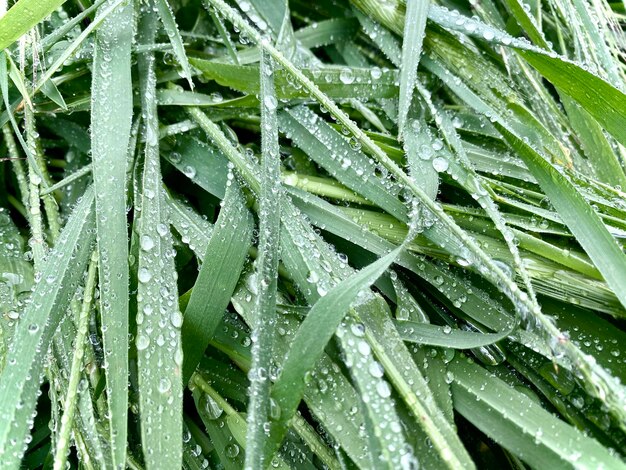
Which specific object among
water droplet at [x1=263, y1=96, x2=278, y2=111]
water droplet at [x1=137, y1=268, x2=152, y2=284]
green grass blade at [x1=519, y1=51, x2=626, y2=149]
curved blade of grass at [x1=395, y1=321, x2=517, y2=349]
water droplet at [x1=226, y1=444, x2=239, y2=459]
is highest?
green grass blade at [x1=519, y1=51, x2=626, y2=149]

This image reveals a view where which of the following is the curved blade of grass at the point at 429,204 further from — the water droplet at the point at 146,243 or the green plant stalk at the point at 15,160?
the green plant stalk at the point at 15,160

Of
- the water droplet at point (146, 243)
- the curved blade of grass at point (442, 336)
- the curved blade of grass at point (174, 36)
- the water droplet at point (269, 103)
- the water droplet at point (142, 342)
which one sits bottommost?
the water droplet at point (142, 342)

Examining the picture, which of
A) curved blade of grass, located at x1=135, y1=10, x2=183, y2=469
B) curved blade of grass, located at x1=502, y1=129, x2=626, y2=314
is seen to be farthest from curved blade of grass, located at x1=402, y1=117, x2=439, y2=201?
curved blade of grass, located at x1=135, y1=10, x2=183, y2=469

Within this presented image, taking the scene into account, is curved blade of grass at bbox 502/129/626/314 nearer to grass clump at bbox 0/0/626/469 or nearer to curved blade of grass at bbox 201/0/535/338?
grass clump at bbox 0/0/626/469

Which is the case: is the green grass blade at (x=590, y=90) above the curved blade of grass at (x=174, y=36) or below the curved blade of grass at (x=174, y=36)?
below

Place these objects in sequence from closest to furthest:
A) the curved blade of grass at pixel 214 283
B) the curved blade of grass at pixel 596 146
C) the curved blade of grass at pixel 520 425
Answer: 1. the curved blade of grass at pixel 520 425
2. the curved blade of grass at pixel 214 283
3. the curved blade of grass at pixel 596 146

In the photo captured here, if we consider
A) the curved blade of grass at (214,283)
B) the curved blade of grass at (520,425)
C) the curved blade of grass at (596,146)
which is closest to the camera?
the curved blade of grass at (520,425)

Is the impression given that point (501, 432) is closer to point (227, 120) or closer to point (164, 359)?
point (164, 359)

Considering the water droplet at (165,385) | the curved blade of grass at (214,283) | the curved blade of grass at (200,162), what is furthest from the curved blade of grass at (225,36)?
the water droplet at (165,385)
